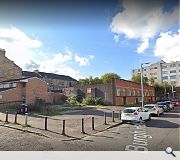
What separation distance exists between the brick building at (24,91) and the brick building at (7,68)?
9.76 metres

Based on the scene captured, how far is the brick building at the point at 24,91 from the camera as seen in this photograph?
3468 cm

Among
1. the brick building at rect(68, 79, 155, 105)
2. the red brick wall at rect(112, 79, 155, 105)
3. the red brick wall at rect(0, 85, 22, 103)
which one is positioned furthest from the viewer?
the red brick wall at rect(112, 79, 155, 105)

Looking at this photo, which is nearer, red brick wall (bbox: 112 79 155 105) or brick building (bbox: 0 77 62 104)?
brick building (bbox: 0 77 62 104)

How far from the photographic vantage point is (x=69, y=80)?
293ft

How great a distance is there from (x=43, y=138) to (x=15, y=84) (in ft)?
89.3

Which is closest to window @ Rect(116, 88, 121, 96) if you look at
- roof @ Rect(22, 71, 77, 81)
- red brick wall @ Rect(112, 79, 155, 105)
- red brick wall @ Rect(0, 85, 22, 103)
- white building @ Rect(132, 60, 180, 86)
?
red brick wall @ Rect(112, 79, 155, 105)

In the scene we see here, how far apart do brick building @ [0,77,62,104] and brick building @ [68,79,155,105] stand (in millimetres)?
9890

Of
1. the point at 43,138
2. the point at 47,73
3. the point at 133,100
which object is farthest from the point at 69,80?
the point at 43,138

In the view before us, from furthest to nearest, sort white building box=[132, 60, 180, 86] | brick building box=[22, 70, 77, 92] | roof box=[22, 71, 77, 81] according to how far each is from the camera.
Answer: white building box=[132, 60, 180, 86] → brick building box=[22, 70, 77, 92] → roof box=[22, 71, 77, 81]

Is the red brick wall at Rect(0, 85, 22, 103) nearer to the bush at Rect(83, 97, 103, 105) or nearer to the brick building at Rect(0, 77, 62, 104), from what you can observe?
the brick building at Rect(0, 77, 62, 104)

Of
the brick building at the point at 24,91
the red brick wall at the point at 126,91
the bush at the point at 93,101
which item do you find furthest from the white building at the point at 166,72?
the brick building at the point at 24,91

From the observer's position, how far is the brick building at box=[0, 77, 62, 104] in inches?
1366

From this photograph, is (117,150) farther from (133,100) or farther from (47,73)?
(47,73)

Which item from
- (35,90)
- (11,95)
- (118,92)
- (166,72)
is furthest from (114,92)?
(166,72)
